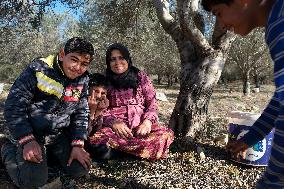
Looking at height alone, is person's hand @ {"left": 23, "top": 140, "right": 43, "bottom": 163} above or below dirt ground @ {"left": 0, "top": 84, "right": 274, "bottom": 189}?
above

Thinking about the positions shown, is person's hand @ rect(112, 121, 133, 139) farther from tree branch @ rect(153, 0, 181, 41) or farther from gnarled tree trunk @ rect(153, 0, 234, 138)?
tree branch @ rect(153, 0, 181, 41)

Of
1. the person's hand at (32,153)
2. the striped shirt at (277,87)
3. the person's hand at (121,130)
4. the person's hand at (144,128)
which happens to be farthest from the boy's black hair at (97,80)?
the striped shirt at (277,87)

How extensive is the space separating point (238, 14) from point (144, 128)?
2.83m

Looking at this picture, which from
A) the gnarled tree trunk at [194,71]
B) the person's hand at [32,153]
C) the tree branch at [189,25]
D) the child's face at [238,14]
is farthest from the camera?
the gnarled tree trunk at [194,71]

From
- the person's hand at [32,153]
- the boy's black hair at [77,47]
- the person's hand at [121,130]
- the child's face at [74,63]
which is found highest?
the boy's black hair at [77,47]

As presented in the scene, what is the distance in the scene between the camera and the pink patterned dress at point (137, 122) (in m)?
4.45

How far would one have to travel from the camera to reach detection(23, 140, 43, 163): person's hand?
Answer: 356 centimetres

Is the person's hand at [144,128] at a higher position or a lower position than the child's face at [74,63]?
lower

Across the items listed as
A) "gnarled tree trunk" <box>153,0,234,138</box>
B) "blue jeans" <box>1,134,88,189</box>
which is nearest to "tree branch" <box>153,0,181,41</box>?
"gnarled tree trunk" <box>153,0,234,138</box>

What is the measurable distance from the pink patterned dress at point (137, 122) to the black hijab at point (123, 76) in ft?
0.26

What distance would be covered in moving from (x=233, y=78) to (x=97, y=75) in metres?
38.2

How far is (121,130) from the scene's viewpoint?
4.43 m

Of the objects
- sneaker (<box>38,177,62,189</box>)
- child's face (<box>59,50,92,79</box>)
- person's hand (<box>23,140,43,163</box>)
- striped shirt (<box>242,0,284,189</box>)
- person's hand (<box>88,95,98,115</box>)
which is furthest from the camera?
person's hand (<box>88,95,98,115</box>)

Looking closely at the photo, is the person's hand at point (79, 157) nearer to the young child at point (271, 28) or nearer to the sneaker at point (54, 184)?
the sneaker at point (54, 184)
